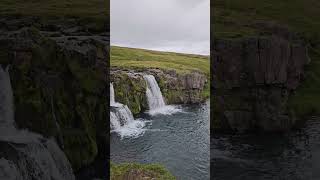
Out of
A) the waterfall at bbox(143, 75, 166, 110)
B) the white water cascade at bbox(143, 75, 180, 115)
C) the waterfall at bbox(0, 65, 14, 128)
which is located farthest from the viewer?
the waterfall at bbox(143, 75, 166, 110)

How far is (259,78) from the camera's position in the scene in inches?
309

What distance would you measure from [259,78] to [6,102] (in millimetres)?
5393

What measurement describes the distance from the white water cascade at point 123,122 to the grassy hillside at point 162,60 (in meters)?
1.82

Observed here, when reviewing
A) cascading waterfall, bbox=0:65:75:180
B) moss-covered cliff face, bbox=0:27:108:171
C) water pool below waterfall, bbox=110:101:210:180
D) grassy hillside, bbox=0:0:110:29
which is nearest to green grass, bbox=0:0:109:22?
grassy hillside, bbox=0:0:110:29

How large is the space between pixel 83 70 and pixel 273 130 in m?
4.38

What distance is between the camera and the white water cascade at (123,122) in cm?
1274

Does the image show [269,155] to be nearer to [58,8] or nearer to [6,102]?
[58,8]

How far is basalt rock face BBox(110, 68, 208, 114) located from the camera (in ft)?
46.2

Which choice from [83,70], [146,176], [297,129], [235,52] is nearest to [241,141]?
[297,129]

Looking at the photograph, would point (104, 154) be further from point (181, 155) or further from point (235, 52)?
point (181, 155)

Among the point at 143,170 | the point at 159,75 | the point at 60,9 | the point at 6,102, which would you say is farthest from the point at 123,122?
the point at 60,9

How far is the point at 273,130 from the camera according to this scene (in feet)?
25.4

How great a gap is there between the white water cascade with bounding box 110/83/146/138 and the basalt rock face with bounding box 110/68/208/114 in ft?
1.40

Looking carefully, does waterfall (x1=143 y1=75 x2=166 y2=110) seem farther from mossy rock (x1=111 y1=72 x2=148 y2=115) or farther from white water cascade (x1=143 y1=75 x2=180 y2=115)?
mossy rock (x1=111 y1=72 x2=148 y2=115)
